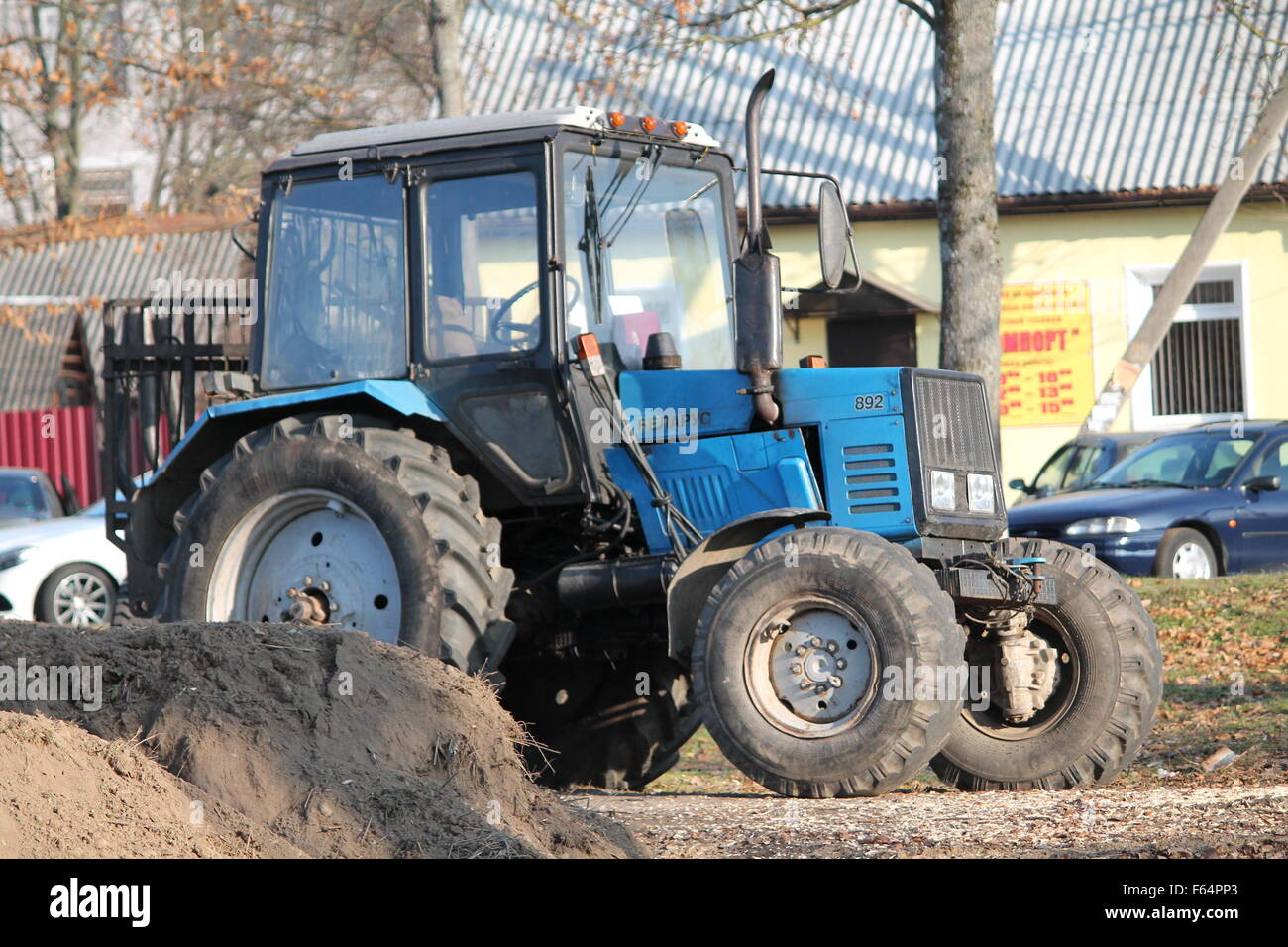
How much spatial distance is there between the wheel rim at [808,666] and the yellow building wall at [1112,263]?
13577 millimetres

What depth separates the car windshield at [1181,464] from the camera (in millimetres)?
14570

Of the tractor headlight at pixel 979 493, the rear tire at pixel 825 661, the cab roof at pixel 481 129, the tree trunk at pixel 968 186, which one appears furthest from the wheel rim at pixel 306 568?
the tree trunk at pixel 968 186

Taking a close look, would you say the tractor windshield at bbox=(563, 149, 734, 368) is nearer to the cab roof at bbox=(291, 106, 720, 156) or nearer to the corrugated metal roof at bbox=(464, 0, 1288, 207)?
the cab roof at bbox=(291, 106, 720, 156)

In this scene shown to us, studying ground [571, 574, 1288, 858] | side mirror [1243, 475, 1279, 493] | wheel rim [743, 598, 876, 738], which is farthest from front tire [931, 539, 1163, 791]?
side mirror [1243, 475, 1279, 493]

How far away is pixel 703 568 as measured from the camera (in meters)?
6.87

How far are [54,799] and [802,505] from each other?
11.5 feet

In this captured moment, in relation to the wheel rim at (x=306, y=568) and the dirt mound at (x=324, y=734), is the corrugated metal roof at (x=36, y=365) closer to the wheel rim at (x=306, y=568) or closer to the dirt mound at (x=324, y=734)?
the wheel rim at (x=306, y=568)

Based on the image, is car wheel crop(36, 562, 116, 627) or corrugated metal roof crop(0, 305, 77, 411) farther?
corrugated metal roof crop(0, 305, 77, 411)

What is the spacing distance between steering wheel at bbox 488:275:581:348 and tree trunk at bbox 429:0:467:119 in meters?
8.26

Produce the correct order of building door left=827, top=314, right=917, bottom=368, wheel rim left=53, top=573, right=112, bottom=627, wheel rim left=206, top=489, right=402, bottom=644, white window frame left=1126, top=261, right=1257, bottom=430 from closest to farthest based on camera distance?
wheel rim left=206, top=489, right=402, bottom=644
wheel rim left=53, top=573, right=112, bottom=627
white window frame left=1126, top=261, right=1257, bottom=430
building door left=827, top=314, right=917, bottom=368

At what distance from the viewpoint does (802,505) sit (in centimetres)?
705

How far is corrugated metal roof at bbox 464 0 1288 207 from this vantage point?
65.4ft

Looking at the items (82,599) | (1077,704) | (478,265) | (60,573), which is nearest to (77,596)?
(82,599)
